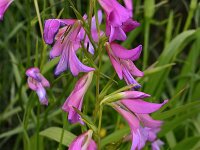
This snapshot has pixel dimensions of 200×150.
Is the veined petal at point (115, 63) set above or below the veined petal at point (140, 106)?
above

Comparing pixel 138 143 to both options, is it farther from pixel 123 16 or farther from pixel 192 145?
pixel 192 145

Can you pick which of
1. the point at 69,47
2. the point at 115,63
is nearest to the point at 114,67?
the point at 115,63

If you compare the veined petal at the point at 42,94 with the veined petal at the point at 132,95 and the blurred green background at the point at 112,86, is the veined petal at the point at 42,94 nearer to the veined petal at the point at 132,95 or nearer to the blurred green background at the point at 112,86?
the blurred green background at the point at 112,86

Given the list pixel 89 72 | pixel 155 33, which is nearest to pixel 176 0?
pixel 155 33

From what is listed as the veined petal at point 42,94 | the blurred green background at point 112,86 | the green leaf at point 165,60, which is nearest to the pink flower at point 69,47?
the veined petal at point 42,94

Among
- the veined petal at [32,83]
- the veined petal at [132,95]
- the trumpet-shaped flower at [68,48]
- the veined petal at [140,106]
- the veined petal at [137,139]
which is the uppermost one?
the trumpet-shaped flower at [68,48]

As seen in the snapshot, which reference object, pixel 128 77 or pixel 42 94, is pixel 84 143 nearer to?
pixel 128 77

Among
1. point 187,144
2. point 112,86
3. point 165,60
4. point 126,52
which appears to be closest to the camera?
point 126,52
